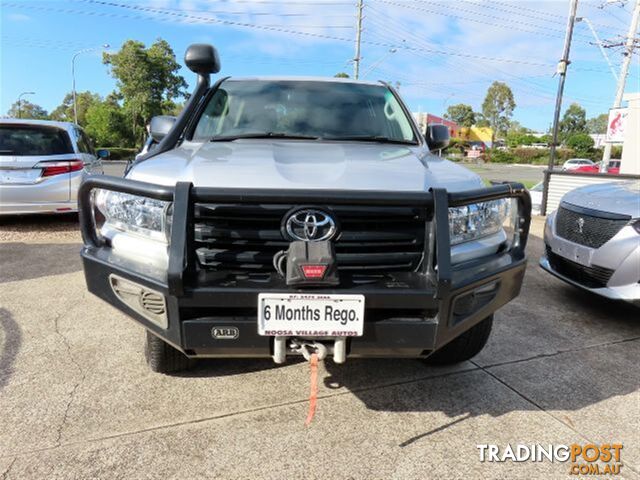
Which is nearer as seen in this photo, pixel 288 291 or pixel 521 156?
pixel 288 291

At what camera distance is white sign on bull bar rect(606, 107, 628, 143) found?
1455 cm

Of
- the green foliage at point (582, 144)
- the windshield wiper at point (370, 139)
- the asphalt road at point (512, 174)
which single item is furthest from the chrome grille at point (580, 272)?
the green foliage at point (582, 144)

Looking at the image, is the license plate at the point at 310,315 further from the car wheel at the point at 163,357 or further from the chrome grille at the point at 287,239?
the car wheel at the point at 163,357

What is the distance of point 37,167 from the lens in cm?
683

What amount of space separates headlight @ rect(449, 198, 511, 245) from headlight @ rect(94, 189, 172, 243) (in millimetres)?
1275

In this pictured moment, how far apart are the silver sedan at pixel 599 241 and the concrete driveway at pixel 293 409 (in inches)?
18.4

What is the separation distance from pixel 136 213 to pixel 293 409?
1295 mm

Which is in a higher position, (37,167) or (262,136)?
(262,136)

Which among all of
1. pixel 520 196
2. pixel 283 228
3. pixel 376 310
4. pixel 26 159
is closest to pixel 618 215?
pixel 520 196

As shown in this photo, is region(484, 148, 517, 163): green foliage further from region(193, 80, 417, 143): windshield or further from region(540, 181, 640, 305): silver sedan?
region(193, 80, 417, 143): windshield

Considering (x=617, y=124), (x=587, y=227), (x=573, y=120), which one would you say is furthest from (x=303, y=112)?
(x=573, y=120)

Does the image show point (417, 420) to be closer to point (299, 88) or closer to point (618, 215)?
point (299, 88)

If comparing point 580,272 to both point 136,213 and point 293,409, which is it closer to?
point 293,409

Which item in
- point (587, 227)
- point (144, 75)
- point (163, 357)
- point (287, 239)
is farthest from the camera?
point (144, 75)
